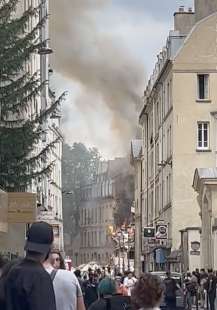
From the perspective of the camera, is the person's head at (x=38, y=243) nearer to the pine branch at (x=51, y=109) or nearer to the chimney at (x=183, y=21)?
the pine branch at (x=51, y=109)

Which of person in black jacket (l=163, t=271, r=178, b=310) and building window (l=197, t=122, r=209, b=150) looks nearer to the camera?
person in black jacket (l=163, t=271, r=178, b=310)

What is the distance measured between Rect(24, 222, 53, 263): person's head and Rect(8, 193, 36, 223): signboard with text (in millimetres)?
19124

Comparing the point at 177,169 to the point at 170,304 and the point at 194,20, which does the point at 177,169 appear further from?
the point at 170,304

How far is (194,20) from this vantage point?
73125 mm

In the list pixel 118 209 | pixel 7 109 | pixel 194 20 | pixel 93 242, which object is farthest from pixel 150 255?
pixel 93 242

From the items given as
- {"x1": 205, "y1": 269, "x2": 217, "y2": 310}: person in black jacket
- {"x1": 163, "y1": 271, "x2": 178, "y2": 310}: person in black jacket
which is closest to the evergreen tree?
{"x1": 163, "y1": 271, "x2": 178, "y2": 310}: person in black jacket

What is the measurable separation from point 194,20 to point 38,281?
6666cm

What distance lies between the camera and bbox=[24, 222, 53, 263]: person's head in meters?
7.79

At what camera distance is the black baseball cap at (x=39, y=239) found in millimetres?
7796

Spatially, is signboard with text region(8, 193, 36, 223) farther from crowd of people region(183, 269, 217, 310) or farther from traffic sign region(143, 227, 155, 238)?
traffic sign region(143, 227, 155, 238)

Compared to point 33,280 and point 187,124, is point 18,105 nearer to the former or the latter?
point 33,280

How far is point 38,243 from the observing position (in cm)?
781

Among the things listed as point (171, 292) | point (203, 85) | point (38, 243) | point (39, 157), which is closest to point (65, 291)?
point (38, 243)

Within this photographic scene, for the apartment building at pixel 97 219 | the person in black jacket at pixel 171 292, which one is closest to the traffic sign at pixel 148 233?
the person in black jacket at pixel 171 292
